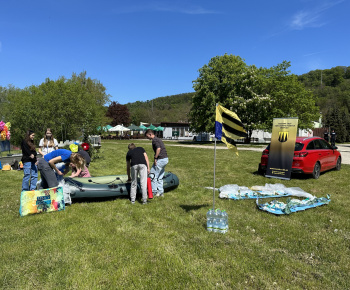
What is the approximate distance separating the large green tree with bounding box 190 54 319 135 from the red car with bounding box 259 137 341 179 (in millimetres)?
22000

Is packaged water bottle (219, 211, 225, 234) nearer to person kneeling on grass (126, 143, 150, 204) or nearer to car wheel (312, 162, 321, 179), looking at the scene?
person kneeling on grass (126, 143, 150, 204)

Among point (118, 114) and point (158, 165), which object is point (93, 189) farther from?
point (118, 114)

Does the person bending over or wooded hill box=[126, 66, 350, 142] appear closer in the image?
the person bending over

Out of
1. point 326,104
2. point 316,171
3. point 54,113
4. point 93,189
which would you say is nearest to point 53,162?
point 93,189

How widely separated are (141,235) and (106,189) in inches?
97.2

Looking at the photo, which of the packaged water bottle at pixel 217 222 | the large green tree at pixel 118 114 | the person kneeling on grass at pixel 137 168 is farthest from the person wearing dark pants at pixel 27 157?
the large green tree at pixel 118 114

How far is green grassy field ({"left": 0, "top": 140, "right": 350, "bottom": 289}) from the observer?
10.1 feet

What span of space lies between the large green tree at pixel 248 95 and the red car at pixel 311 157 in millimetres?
22000

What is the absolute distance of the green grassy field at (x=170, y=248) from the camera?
307 centimetres

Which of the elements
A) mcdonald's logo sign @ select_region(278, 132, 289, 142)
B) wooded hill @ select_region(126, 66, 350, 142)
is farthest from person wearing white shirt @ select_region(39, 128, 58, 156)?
wooded hill @ select_region(126, 66, 350, 142)

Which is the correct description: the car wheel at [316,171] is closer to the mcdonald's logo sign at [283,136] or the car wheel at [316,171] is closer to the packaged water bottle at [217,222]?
the mcdonald's logo sign at [283,136]

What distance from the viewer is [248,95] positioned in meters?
33.5

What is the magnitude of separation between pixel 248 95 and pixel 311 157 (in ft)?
85.2

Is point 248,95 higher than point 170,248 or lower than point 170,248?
higher
